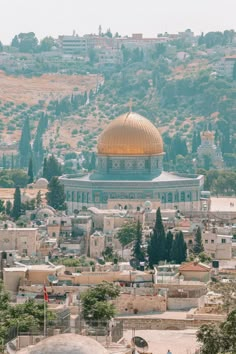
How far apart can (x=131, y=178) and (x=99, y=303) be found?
140 feet

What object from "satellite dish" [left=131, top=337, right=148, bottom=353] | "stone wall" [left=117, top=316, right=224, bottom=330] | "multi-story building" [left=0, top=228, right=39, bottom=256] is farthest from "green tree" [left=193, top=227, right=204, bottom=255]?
"satellite dish" [left=131, top=337, right=148, bottom=353]

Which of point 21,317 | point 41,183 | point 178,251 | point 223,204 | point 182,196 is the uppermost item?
point 21,317

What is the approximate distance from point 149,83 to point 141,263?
10671cm

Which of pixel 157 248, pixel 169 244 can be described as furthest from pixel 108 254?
pixel 157 248

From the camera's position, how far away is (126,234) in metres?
71.8

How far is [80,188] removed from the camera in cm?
9112

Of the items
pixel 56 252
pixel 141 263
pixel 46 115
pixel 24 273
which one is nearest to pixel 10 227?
pixel 56 252

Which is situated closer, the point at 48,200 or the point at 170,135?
the point at 48,200

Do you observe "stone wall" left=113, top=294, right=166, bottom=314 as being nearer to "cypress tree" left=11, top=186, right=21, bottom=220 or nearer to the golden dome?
"cypress tree" left=11, top=186, right=21, bottom=220

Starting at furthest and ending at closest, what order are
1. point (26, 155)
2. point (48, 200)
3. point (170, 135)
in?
1. point (170, 135)
2. point (26, 155)
3. point (48, 200)

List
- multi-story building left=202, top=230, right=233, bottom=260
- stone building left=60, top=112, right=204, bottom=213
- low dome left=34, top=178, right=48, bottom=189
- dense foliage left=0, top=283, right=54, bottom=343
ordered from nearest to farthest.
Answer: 1. dense foliage left=0, top=283, right=54, bottom=343
2. multi-story building left=202, top=230, right=233, bottom=260
3. stone building left=60, top=112, right=204, bottom=213
4. low dome left=34, top=178, right=48, bottom=189

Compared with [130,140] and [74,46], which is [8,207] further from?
[74,46]

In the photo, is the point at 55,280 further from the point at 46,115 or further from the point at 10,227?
the point at 46,115

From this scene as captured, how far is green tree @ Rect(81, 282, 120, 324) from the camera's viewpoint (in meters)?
48.7
